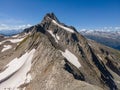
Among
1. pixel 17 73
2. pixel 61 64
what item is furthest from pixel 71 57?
pixel 61 64

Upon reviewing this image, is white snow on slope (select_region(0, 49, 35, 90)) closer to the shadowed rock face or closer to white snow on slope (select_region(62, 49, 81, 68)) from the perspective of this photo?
the shadowed rock face

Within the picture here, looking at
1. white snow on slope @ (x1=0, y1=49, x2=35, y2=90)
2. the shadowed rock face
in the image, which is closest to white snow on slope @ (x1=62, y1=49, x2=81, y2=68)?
the shadowed rock face

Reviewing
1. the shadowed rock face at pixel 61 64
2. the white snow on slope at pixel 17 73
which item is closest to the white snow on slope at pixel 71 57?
the shadowed rock face at pixel 61 64

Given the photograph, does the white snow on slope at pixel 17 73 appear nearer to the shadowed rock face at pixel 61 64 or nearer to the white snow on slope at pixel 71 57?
the shadowed rock face at pixel 61 64

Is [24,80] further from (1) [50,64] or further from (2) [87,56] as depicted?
(2) [87,56]

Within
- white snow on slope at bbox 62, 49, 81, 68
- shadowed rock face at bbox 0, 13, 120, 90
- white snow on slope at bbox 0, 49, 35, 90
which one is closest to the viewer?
shadowed rock face at bbox 0, 13, 120, 90
